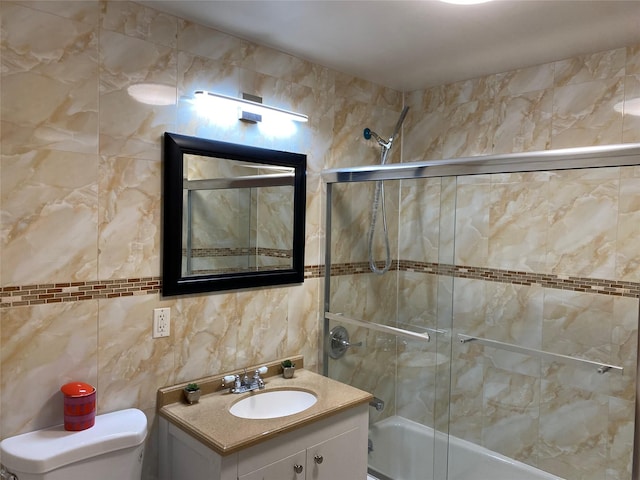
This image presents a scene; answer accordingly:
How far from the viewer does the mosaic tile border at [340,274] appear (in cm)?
171

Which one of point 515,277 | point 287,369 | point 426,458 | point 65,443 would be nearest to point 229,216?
point 287,369

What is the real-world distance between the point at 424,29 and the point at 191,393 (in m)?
2.00

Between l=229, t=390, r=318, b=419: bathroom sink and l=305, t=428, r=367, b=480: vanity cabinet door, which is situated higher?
l=229, t=390, r=318, b=419: bathroom sink

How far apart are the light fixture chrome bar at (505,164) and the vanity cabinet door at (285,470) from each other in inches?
57.3

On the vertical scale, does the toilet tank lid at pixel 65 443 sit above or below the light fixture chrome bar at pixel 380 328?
below

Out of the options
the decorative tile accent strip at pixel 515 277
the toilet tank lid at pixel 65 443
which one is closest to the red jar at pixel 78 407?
the toilet tank lid at pixel 65 443

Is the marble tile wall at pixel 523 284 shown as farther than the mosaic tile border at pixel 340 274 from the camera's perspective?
Yes

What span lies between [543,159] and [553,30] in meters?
0.69

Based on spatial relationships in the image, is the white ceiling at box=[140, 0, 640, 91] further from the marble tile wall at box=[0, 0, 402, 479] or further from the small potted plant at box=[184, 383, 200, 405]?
the small potted plant at box=[184, 383, 200, 405]

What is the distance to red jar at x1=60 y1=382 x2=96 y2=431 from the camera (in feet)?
5.62

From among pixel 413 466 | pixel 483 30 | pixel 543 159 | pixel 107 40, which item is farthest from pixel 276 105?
pixel 413 466

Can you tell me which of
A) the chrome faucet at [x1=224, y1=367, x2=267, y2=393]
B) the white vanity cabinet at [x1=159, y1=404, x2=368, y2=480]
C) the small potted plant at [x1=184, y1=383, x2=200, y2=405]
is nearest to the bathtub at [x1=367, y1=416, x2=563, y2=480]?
the white vanity cabinet at [x1=159, y1=404, x2=368, y2=480]

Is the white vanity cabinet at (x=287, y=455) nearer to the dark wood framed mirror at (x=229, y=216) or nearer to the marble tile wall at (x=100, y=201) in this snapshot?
the marble tile wall at (x=100, y=201)

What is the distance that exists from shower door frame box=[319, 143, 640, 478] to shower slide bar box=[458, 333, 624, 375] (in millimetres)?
270
